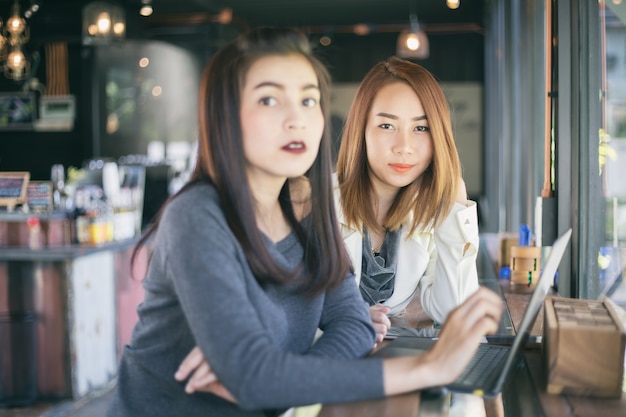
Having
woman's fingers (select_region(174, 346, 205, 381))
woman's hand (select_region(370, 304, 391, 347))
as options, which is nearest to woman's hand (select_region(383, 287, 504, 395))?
woman's fingers (select_region(174, 346, 205, 381))

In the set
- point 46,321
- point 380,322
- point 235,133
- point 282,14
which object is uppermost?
point 282,14

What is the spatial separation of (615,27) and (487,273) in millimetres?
951

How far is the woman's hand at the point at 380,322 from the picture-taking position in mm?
1562

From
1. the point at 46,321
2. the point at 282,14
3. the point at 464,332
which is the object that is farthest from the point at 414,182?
the point at 282,14

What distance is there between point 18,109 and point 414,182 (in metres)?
8.57

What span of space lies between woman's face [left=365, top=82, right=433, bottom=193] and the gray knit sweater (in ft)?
1.72

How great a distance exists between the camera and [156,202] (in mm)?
6012

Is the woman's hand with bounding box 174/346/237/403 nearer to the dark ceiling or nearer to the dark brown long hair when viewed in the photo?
the dark brown long hair

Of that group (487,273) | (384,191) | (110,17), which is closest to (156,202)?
(110,17)

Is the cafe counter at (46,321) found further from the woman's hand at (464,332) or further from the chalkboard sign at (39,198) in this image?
the woman's hand at (464,332)

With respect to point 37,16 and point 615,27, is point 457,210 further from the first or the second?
point 37,16

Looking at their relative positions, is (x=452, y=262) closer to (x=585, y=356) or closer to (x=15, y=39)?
(x=585, y=356)

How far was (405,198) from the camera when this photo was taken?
77.4 inches

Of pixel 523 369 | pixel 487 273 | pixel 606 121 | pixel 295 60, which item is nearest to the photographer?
pixel 295 60
